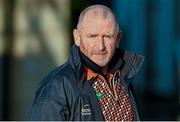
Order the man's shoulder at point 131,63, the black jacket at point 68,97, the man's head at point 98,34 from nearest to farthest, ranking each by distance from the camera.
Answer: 1. the black jacket at point 68,97
2. the man's head at point 98,34
3. the man's shoulder at point 131,63

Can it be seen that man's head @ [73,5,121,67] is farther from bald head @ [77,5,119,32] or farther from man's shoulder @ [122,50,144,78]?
man's shoulder @ [122,50,144,78]

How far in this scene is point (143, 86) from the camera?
8.14 meters

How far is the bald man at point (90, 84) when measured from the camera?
10.5 feet

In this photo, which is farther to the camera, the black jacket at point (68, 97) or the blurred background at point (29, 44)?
the blurred background at point (29, 44)

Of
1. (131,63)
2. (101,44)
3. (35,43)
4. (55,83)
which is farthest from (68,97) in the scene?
(35,43)

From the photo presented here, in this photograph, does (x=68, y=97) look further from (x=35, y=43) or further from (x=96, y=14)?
(x=35, y=43)

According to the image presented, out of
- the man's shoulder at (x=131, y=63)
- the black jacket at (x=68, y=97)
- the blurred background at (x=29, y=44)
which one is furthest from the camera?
the blurred background at (x=29, y=44)

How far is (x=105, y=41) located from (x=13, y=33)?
387 centimetres

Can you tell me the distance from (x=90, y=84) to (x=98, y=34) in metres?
0.27

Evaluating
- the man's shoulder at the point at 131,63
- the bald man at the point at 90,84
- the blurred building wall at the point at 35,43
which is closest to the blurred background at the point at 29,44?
the blurred building wall at the point at 35,43

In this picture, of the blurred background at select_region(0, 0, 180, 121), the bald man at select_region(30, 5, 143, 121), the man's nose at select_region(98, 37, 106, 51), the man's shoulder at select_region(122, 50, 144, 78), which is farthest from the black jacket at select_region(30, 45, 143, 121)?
the blurred background at select_region(0, 0, 180, 121)

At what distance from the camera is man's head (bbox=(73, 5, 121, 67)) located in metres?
3.33

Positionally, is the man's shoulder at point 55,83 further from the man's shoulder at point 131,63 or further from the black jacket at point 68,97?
the man's shoulder at point 131,63

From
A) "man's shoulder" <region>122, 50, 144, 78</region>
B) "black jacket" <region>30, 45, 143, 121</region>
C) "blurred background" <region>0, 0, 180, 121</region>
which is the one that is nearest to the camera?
"black jacket" <region>30, 45, 143, 121</region>
